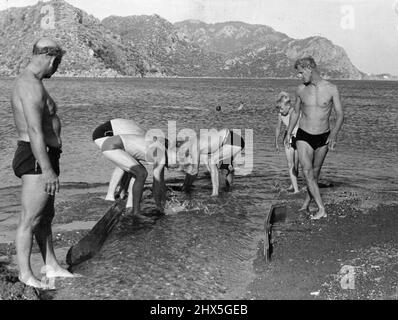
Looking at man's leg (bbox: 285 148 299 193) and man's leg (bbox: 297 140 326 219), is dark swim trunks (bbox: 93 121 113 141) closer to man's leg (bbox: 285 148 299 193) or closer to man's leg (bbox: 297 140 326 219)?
man's leg (bbox: 297 140 326 219)

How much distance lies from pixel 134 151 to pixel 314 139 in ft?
10.0

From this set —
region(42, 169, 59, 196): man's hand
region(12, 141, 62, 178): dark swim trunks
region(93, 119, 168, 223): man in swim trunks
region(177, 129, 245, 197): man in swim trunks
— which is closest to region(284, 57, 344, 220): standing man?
region(177, 129, 245, 197): man in swim trunks

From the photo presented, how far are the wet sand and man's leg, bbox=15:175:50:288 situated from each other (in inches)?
11.6

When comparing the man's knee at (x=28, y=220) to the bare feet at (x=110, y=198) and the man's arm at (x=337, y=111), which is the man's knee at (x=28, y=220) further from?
the man's arm at (x=337, y=111)

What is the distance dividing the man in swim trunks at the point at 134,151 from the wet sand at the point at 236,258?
57 centimetres

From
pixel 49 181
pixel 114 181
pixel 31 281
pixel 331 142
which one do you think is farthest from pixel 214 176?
pixel 49 181

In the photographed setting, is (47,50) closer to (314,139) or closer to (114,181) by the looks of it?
(314,139)

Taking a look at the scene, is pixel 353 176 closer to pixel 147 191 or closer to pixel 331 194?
pixel 331 194

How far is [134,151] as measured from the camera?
895cm

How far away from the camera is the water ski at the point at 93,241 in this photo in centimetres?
687

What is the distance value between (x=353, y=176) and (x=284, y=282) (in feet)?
31.8

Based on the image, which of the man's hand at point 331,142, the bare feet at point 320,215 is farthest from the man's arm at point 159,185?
the man's hand at point 331,142

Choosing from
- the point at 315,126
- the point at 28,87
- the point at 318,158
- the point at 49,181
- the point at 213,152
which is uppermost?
the point at 28,87
